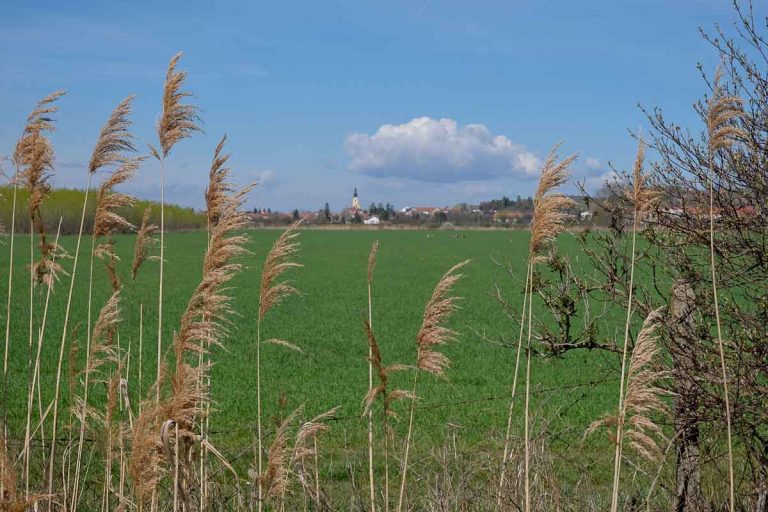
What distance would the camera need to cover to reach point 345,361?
20828 millimetres

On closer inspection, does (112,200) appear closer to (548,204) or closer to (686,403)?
(548,204)

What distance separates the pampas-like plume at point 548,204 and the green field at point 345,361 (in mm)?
975

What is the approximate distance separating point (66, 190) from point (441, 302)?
111m

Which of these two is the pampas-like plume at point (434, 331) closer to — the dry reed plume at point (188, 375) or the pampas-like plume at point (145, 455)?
the dry reed plume at point (188, 375)

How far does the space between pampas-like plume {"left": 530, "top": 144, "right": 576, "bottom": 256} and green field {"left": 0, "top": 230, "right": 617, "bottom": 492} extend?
38.4 inches

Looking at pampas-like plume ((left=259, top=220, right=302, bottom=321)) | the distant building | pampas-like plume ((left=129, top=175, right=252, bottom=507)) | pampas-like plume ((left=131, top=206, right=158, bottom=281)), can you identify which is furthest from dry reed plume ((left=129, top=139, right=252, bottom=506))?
the distant building

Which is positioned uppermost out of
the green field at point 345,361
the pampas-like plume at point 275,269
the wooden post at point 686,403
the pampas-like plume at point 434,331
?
the pampas-like plume at point 275,269

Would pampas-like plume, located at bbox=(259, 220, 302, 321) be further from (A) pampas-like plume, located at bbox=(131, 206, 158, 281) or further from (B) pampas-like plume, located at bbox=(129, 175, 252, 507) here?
(A) pampas-like plume, located at bbox=(131, 206, 158, 281)

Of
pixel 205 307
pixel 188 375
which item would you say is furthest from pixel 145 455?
pixel 205 307

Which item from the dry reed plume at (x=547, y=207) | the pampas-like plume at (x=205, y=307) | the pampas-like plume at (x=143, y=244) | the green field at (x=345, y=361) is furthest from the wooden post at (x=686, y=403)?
the pampas-like plume at (x=143, y=244)

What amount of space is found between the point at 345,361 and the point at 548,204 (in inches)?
673

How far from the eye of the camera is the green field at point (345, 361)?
11875 mm

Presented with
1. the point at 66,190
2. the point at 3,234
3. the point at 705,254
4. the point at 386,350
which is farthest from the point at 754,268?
the point at 66,190

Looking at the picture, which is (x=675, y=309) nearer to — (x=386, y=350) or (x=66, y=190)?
(x=386, y=350)
